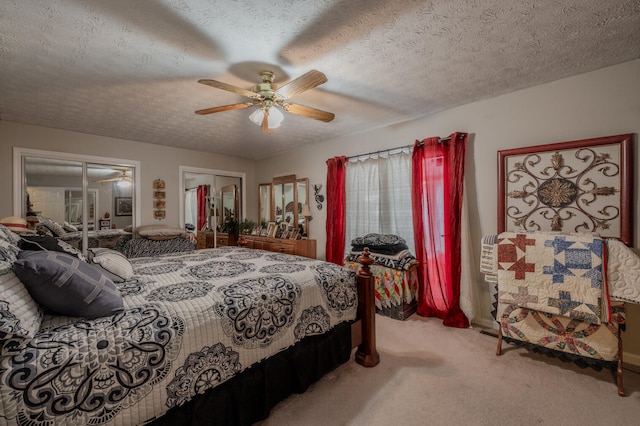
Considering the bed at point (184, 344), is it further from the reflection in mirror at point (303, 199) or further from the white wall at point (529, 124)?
the reflection in mirror at point (303, 199)

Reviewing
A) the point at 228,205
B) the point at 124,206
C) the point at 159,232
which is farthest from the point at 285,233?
the point at 124,206

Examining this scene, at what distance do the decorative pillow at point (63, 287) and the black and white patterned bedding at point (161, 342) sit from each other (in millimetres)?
51

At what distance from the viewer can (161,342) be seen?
1199mm

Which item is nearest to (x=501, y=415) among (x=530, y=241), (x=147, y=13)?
(x=530, y=241)

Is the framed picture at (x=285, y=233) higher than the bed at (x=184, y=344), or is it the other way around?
the framed picture at (x=285, y=233)

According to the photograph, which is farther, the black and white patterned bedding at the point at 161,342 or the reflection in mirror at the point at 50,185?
the reflection in mirror at the point at 50,185

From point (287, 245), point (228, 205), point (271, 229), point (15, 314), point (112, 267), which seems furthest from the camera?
point (228, 205)

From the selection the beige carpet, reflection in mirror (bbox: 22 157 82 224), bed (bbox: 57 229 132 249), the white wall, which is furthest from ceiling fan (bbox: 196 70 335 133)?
bed (bbox: 57 229 132 249)

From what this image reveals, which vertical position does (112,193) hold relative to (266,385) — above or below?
above

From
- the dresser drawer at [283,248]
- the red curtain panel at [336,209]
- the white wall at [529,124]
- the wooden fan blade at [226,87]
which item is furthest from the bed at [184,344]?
the dresser drawer at [283,248]

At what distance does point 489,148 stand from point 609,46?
1058 millimetres

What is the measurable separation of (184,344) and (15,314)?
62 centimetres

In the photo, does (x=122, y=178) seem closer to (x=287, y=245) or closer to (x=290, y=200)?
(x=290, y=200)

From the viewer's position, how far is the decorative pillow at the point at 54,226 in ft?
11.3
